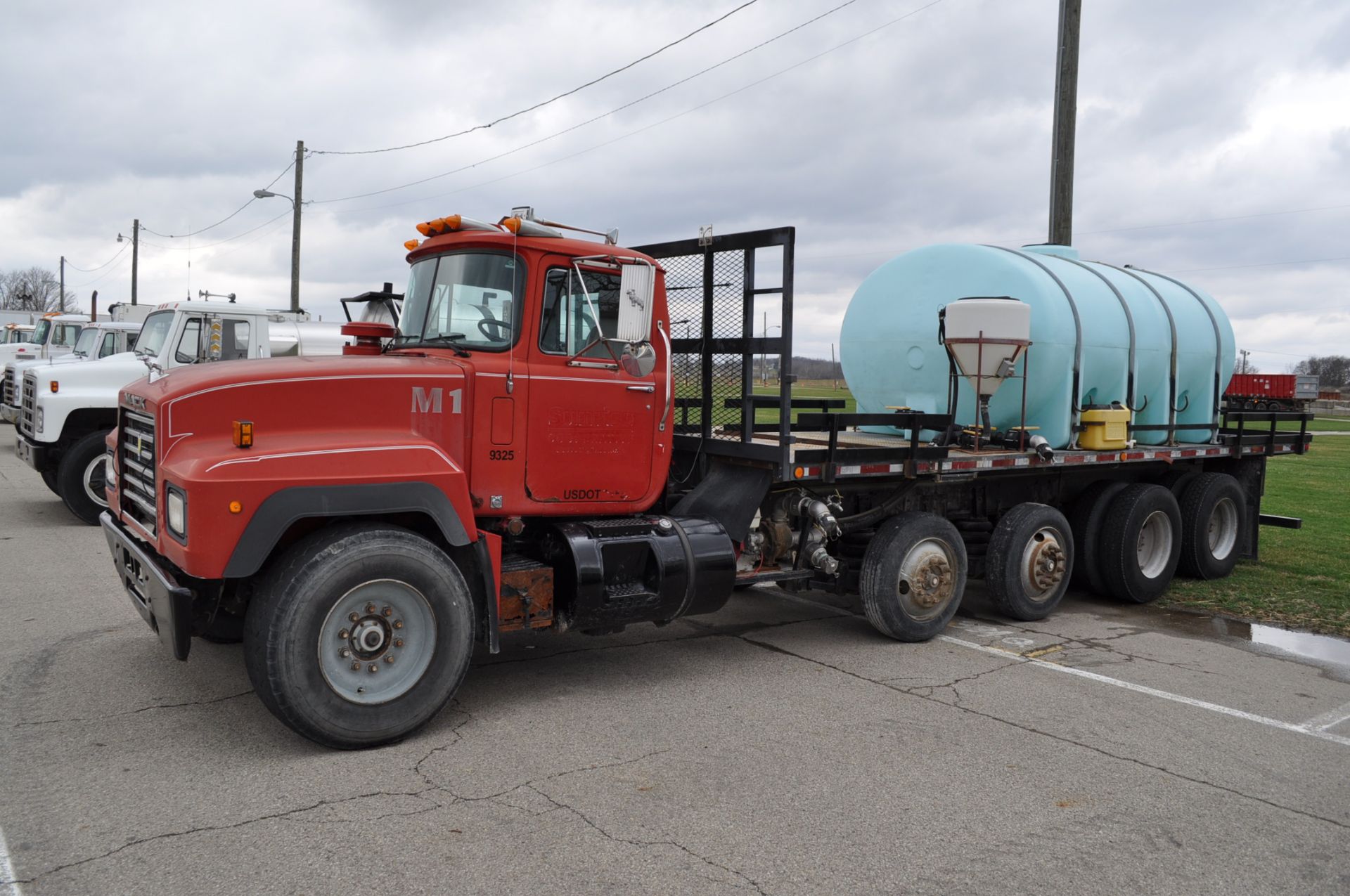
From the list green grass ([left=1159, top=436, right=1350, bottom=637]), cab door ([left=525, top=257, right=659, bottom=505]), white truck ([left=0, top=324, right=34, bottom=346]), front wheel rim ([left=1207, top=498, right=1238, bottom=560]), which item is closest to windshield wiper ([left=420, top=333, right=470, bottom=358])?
cab door ([left=525, top=257, right=659, bottom=505])

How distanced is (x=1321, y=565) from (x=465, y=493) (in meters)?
9.77

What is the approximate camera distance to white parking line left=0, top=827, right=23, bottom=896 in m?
3.53

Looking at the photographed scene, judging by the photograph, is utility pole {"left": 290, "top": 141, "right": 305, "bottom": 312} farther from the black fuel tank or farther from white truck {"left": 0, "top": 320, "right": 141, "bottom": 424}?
the black fuel tank

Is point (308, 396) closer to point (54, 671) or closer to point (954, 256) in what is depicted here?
point (54, 671)

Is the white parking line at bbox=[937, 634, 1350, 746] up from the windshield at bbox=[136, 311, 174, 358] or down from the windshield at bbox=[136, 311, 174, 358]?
down

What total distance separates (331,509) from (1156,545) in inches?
308

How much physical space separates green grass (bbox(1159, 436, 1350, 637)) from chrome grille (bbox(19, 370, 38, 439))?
40.6ft

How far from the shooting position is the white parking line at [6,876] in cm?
353

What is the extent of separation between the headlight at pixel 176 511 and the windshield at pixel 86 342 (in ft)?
46.2

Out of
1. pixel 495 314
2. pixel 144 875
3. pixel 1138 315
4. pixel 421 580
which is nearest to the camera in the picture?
pixel 144 875

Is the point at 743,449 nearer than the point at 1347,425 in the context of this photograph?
Yes

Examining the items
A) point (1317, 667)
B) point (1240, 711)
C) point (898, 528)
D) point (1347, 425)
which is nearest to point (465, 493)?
point (898, 528)

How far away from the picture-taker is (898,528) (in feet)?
24.1

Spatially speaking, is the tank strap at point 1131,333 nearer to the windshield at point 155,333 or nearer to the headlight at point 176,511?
the headlight at point 176,511
